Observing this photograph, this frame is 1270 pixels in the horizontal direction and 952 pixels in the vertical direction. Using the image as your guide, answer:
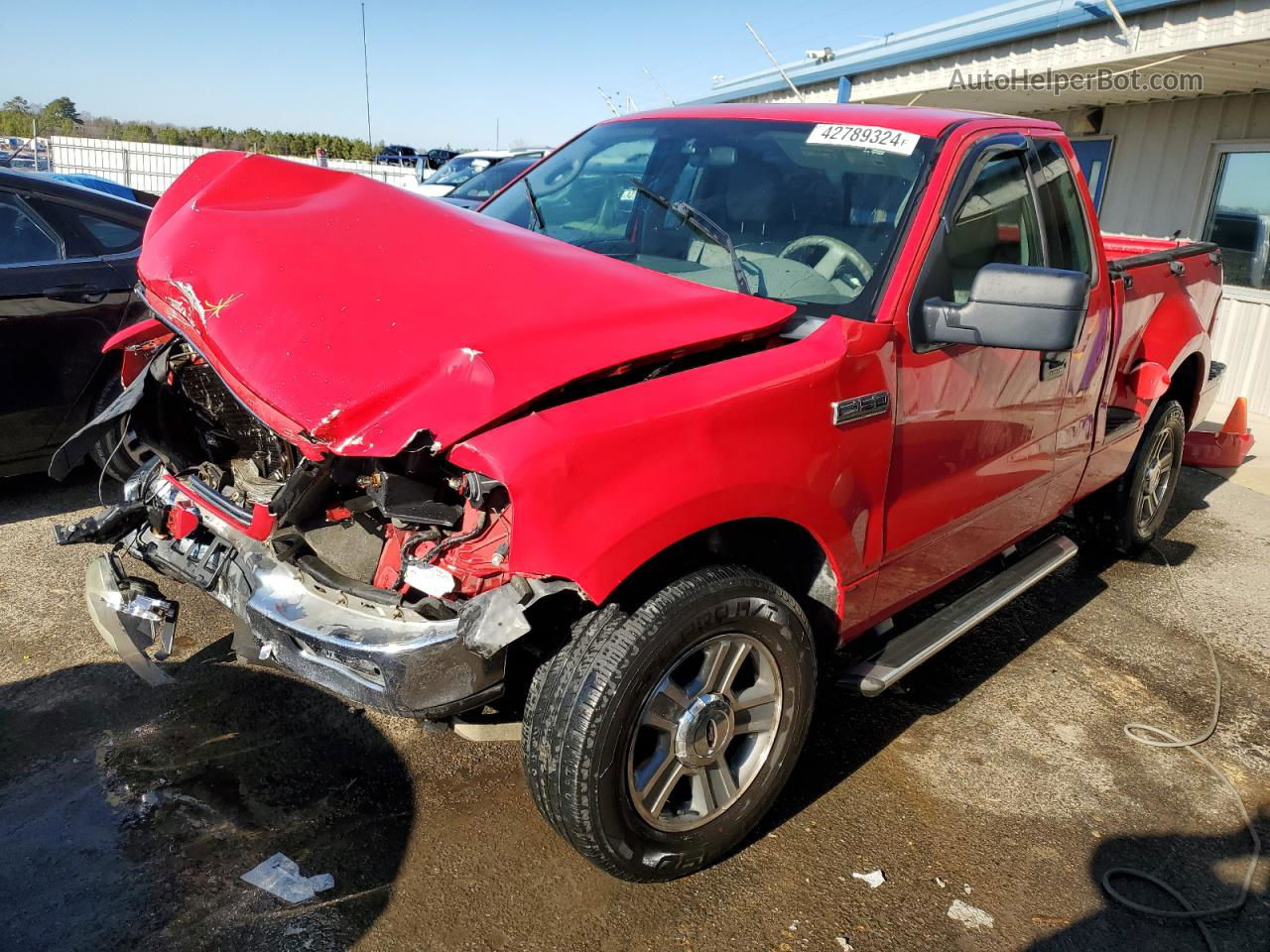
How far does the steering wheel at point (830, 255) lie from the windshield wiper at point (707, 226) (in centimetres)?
17

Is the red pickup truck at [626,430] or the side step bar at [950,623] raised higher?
the red pickup truck at [626,430]

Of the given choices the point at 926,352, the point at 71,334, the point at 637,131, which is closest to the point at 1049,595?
the point at 926,352

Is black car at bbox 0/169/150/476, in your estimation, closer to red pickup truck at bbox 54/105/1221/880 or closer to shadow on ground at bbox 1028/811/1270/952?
red pickup truck at bbox 54/105/1221/880

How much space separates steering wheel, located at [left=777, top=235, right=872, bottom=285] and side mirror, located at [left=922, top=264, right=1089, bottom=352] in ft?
1.15

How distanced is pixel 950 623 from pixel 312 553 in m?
2.09

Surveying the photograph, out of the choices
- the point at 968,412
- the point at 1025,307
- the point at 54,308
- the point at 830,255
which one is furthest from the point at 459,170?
the point at 1025,307

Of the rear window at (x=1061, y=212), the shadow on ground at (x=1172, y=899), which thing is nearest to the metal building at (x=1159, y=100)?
the rear window at (x=1061, y=212)

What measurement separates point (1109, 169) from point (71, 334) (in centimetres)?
1010

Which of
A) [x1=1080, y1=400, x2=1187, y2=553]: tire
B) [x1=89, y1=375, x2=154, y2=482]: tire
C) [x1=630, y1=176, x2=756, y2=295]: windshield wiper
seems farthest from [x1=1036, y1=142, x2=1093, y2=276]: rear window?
[x1=89, y1=375, x2=154, y2=482]: tire

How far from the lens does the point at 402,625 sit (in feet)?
7.50

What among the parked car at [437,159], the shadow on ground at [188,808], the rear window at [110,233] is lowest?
the shadow on ground at [188,808]

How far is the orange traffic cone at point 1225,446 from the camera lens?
6816mm

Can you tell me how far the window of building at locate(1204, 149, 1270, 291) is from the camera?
8.57 meters

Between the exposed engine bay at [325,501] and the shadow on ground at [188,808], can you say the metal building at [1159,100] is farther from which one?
the shadow on ground at [188,808]
